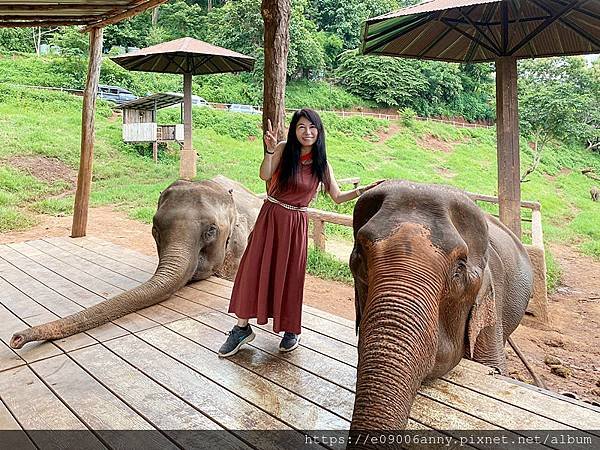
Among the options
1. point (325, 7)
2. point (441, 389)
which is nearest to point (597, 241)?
point (441, 389)

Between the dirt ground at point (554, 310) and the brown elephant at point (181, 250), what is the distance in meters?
1.66

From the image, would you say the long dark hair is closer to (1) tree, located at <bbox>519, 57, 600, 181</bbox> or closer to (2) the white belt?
(2) the white belt

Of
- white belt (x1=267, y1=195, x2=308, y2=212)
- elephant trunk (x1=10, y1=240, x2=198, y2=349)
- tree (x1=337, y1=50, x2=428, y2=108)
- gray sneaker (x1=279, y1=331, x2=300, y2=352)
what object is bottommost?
gray sneaker (x1=279, y1=331, x2=300, y2=352)

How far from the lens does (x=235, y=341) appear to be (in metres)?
2.80

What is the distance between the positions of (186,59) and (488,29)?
6305mm

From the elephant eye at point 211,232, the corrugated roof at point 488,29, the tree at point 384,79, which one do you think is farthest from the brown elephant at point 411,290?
the tree at point 384,79

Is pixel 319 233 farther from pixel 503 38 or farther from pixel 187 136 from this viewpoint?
pixel 187 136

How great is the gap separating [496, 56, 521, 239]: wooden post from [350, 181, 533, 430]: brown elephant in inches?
107

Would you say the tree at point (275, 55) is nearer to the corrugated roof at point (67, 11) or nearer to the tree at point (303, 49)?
the corrugated roof at point (67, 11)

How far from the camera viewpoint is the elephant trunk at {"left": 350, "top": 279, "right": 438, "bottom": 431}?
5.24 ft

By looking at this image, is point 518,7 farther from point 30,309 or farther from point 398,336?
point 30,309

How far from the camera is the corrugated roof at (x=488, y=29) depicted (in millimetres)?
4086

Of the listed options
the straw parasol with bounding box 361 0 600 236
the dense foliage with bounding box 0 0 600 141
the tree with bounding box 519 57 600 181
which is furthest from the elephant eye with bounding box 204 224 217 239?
the dense foliage with bounding box 0 0 600 141

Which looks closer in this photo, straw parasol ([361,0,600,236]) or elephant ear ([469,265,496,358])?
elephant ear ([469,265,496,358])
